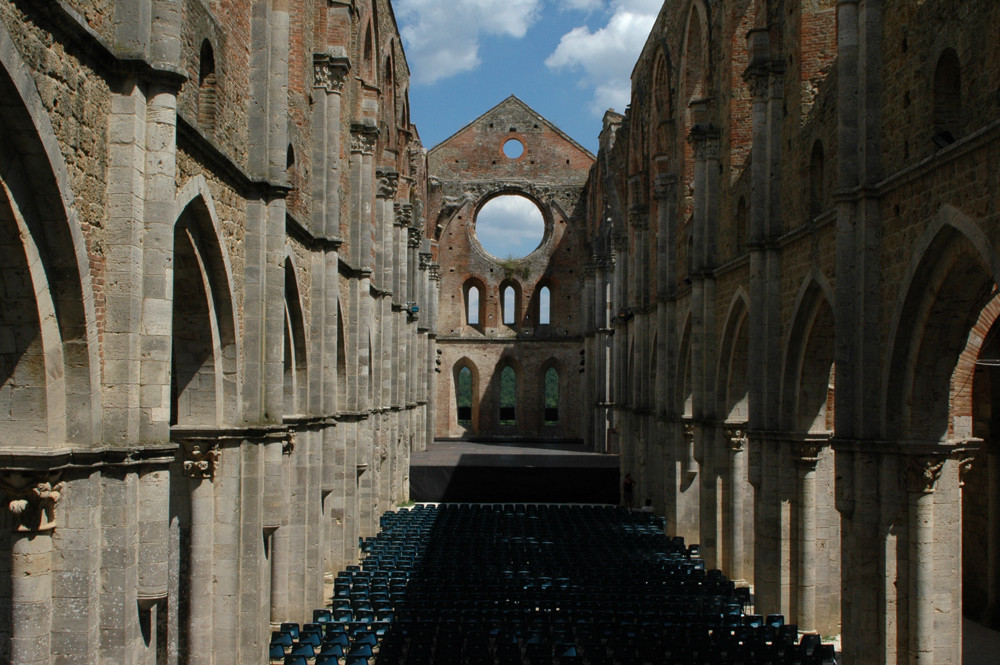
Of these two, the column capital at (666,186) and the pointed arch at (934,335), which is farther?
the column capital at (666,186)

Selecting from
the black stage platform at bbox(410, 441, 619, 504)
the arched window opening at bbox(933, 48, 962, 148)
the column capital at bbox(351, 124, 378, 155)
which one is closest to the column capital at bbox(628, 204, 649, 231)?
the black stage platform at bbox(410, 441, 619, 504)

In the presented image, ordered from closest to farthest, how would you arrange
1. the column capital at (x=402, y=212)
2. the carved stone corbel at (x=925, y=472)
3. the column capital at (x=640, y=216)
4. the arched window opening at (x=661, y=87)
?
the carved stone corbel at (x=925, y=472)
the arched window opening at (x=661, y=87)
the column capital at (x=640, y=216)
the column capital at (x=402, y=212)

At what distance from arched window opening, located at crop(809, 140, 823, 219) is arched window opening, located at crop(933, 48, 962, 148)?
14.0ft

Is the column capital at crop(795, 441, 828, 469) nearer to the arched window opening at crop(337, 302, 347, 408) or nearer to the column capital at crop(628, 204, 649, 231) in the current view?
the arched window opening at crop(337, 302, 347, 408)

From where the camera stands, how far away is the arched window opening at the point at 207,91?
11469 millimetres

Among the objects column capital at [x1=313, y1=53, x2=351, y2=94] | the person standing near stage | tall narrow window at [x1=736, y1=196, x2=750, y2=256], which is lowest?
the person standing near stage

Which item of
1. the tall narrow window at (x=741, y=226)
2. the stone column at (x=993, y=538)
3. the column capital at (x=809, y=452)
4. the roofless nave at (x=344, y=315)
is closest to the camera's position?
the roofless nave at (x=344, y=315)

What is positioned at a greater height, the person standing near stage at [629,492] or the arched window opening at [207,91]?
the arched window opening at [207,91]

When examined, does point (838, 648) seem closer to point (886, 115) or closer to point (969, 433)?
point (969, 433)

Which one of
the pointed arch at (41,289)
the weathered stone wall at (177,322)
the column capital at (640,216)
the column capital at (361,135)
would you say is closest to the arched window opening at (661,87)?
the column capital at (640,216)

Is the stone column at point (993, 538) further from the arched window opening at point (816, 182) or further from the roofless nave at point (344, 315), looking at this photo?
the arched window opening at point (816, 182)

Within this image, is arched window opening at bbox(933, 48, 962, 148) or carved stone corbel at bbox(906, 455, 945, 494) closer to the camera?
arched window opening at bbox(933, 48, 962, 148)

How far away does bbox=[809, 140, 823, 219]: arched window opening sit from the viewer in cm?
1548

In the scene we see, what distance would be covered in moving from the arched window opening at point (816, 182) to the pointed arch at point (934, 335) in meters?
4.35
